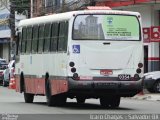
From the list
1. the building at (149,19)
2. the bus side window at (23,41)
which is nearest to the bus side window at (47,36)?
the bus side window at (23,41)

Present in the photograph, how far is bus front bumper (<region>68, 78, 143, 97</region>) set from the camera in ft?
66.1

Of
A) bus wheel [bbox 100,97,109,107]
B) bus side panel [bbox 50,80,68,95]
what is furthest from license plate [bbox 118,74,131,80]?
bus wheel [bbox 100,97,109,107]

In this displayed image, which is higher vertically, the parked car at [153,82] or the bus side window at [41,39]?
the bus side window at [41,39]

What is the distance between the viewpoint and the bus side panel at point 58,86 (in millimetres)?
20453

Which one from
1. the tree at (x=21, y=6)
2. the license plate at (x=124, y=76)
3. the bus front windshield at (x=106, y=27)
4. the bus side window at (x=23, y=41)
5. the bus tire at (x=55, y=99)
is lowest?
the bus tire at (x=55, y=99)

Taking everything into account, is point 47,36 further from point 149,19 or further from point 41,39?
point 149,19

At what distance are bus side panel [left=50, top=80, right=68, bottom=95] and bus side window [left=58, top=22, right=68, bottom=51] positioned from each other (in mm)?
1085

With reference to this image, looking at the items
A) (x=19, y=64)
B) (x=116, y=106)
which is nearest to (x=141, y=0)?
(x=19, y=64)

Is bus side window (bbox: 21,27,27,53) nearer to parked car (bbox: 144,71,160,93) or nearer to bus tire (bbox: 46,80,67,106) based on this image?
bus tire (bbox: 46,80,67,106)

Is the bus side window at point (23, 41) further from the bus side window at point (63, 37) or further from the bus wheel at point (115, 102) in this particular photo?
the bus wheel at point (115, 102)

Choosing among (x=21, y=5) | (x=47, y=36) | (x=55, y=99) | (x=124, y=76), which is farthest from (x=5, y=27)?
(x=124, y=76)

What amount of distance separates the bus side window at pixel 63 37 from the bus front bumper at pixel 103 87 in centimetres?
134

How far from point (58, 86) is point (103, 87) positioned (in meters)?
1.69

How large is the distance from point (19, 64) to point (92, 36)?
583 cm
